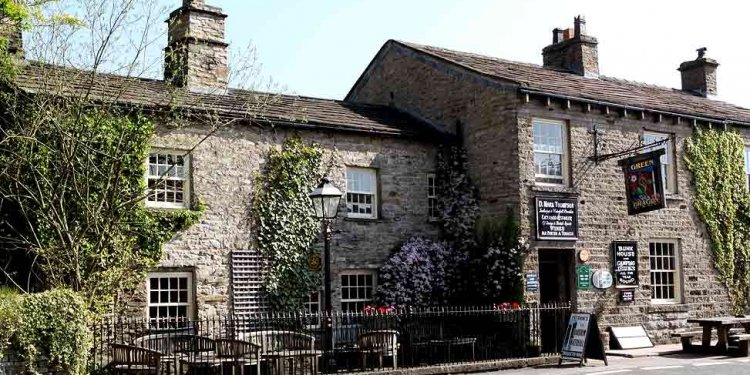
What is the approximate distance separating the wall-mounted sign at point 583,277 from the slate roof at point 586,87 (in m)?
4.11

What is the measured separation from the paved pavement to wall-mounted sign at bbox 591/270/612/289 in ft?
8.27

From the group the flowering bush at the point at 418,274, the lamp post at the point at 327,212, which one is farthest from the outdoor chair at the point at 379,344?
the flowering bush at the point at 418,274

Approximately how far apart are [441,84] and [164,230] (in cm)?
872

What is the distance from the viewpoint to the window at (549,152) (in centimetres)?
2092

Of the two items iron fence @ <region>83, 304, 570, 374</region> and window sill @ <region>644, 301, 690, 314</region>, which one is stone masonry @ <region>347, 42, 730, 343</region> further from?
iron fence @ <region>83, 304, 570, 374</region>

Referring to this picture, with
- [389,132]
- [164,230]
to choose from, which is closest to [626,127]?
[389,132]

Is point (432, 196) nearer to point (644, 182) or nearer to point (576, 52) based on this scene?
point (644, 182)

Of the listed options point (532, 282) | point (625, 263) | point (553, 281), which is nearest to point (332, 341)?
point (532, 282)

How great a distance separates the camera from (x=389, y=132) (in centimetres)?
2105

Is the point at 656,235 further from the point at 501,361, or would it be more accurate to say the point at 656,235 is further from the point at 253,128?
the point at 253,128

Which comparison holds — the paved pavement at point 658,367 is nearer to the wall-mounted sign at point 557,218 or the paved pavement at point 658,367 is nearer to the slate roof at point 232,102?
the wall-mounted sign at point 557,218

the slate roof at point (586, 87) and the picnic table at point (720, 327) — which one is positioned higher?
the slate roof at point (586, 87)

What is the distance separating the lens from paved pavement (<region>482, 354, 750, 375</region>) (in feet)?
52.4

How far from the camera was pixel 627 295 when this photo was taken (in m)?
21.6
